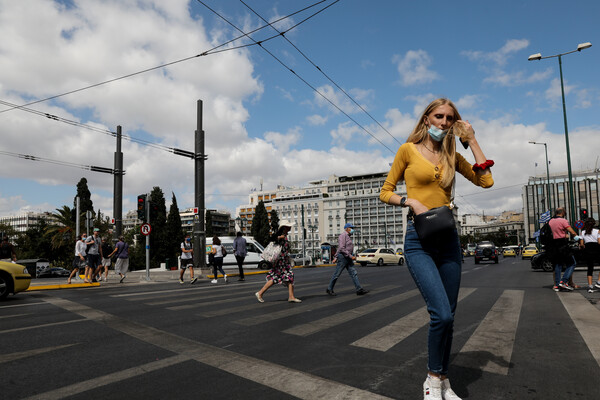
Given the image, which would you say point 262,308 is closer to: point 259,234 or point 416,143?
point 416,143

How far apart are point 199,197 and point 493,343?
1622 cm

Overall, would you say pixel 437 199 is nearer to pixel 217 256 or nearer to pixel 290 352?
pixel 290 352

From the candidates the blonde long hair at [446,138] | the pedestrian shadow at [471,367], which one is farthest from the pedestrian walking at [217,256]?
the blonde long hair at [446,138]

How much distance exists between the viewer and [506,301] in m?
7.82

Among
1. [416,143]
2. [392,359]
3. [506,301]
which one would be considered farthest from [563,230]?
[416,143]

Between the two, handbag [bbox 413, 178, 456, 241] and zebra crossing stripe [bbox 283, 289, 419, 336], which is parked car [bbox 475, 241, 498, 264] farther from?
handbag [bbox 413, 178, 456, 241]

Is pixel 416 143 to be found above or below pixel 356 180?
below

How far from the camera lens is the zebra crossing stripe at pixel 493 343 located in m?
3.63

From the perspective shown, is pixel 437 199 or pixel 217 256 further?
pixel 217 256

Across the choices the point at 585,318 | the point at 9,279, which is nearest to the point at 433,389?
the point at 585,318

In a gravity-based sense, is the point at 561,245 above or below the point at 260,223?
below

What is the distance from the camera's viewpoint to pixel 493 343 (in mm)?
4402

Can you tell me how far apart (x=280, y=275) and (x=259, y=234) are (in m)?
92.2

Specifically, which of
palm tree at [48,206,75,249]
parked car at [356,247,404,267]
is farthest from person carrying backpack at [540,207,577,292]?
palm tree at [48,206,75,249]
